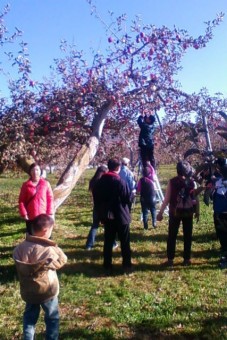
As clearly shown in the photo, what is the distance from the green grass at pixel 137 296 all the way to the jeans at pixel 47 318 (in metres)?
0.55

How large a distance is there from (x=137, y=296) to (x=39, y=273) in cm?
231

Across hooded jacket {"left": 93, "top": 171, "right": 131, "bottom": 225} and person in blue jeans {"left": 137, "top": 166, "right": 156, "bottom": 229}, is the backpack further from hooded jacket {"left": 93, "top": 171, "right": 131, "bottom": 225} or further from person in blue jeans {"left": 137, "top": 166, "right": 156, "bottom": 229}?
person in blue jeans {"left": 137, "top": 166, "right": 156, "bottom": 229}

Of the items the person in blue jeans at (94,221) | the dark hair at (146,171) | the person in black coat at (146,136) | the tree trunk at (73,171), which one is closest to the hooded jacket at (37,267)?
the person in blue jeans at (94,221)

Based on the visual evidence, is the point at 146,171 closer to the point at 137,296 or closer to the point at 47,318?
the point at 137,296

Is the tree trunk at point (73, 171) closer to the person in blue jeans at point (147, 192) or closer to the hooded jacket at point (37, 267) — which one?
the person in blue jeans at point (147, 192)

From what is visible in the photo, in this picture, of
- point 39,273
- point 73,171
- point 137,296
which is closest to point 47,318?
point 39,273

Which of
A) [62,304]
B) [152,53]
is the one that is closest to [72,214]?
[152,53]

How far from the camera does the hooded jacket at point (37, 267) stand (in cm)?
390

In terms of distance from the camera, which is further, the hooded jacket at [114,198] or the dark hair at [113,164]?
the dark hair at [113,164]

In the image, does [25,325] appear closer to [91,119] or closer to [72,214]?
[91,119]

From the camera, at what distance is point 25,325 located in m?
4.00

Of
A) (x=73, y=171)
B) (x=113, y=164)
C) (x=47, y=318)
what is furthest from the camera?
(x=73, y=171)

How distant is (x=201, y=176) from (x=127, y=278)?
3.83 meters

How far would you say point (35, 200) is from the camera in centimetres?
699
